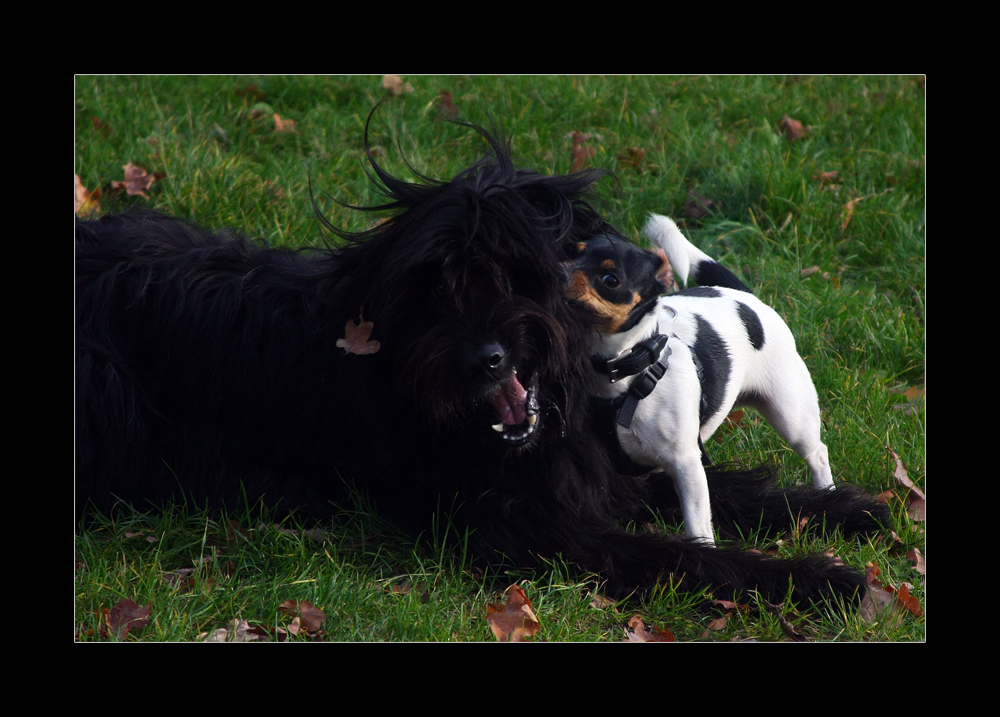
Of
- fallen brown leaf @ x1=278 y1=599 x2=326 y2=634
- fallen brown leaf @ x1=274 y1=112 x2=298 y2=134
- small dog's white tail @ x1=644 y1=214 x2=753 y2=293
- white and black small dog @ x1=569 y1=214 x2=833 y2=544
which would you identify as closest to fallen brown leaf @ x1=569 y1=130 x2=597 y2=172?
fallen brown leaf @ x1=274 y1=112 x2=298 y2=134

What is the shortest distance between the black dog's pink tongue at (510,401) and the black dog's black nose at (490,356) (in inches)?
3.5

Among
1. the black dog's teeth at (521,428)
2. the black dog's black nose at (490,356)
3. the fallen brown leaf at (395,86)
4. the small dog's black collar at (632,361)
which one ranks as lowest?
the black dog's teeth at (521,428)

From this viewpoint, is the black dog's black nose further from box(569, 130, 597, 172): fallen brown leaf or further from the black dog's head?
box(569, 130, 597, 172): fallen brown leaf

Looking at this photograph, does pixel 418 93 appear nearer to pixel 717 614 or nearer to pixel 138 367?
pixel 138 367

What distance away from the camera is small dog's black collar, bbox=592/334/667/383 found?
3152mm

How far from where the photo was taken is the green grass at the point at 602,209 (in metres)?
3.18

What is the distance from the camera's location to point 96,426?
353 centimetres

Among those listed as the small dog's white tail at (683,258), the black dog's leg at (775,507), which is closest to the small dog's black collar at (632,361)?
the small dog's white tail at (683,258)

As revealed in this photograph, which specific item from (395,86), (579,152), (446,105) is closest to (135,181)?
(395,86)

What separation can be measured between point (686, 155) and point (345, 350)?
355 cm

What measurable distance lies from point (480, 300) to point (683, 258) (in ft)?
4.11

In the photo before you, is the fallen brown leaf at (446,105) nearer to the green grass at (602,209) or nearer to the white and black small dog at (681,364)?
the green grass at (602,209)

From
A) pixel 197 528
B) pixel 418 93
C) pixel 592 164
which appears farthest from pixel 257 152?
pixel 197 528

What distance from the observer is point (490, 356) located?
2715 millimetres
